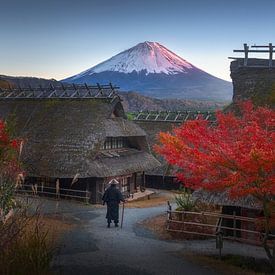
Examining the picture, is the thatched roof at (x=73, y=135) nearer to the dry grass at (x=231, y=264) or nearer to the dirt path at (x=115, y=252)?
the dirt path at (x=115, y=252)

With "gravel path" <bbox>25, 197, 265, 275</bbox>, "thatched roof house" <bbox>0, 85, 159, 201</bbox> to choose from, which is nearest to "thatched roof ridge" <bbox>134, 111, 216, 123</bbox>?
"thatched roof house" <bbox>0, 85, 159, 201</bbox>

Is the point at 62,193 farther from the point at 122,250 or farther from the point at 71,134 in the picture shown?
the point at 122,250

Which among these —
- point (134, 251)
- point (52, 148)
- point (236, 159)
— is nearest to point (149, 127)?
point (52, 148)

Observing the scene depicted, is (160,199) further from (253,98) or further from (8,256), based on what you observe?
(8,256)

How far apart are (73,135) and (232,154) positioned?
17.5m

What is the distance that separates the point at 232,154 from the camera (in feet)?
42.3

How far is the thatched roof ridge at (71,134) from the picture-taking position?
27281 millimetres

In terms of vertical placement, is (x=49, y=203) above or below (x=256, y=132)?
below

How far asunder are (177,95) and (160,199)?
7639 centimetres

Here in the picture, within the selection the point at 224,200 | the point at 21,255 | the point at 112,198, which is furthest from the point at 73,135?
the point at 21,255

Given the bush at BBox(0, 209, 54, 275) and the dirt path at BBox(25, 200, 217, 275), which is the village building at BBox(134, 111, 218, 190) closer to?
the dirt path at BBox(25, 200, 217, 275)

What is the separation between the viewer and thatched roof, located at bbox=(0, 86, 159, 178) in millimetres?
27328

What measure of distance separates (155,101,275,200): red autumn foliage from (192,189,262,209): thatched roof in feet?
6.12

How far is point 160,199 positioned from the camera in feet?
104
